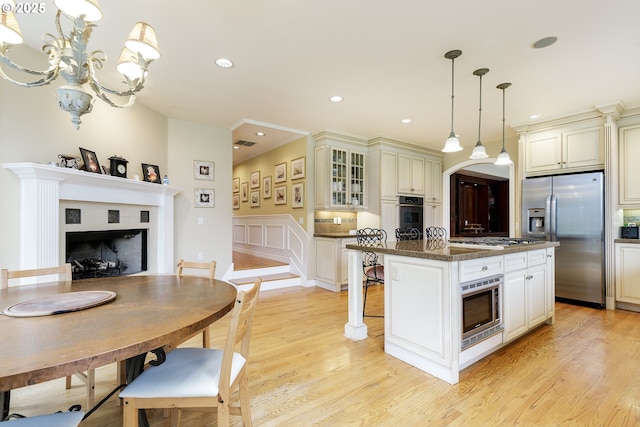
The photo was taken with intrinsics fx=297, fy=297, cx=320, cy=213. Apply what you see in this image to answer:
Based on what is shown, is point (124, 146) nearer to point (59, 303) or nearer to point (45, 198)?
point (45, 198)

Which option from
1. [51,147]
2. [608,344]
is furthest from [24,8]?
[608,344]

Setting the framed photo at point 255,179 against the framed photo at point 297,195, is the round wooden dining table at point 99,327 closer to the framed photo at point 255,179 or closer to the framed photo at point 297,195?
the framed photo at point 297,195

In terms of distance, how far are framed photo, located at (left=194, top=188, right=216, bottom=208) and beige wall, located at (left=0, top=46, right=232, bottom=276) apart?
7 cm

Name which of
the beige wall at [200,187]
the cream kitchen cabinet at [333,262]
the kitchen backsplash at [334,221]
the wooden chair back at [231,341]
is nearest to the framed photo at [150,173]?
the beige wall at [200,187]

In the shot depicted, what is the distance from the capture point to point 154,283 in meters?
1.88

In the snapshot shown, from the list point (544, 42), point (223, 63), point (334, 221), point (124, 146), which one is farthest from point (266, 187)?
point (544, 42)

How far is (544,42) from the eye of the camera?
2.41 metres

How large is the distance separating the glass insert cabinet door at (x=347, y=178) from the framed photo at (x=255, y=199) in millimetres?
2115

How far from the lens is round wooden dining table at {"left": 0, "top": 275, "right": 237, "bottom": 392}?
87cm

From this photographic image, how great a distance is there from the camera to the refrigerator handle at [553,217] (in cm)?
409

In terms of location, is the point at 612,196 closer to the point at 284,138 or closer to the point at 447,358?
the point at 447,358

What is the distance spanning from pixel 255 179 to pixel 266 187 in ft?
1.71

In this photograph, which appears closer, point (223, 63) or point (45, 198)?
point (45, 198)

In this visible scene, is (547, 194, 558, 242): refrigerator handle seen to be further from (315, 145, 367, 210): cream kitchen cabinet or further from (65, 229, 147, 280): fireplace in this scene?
(65, 229, 147, 280): fireplace
